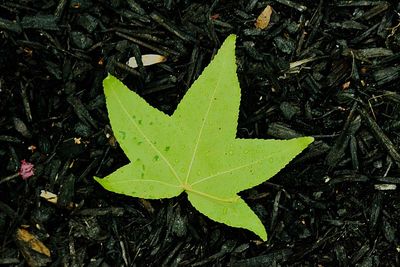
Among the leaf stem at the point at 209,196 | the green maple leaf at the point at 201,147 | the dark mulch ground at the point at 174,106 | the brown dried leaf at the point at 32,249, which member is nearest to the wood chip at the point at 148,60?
the dark mulch ground at the point at 174,106

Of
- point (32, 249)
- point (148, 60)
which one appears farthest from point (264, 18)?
point (32, 249)

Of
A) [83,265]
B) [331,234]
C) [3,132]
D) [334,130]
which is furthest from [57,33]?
[331,234]

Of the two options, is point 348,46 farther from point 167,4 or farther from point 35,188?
point 35,188

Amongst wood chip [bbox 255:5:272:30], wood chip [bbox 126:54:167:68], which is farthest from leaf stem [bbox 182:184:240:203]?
wood chip [bbox 255:5:272:30]

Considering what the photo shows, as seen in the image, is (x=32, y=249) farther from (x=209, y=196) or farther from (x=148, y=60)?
(x=148, y=60)

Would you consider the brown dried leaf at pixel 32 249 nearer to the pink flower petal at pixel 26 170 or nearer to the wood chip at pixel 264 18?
the pink flower petal at pixel 26 170
